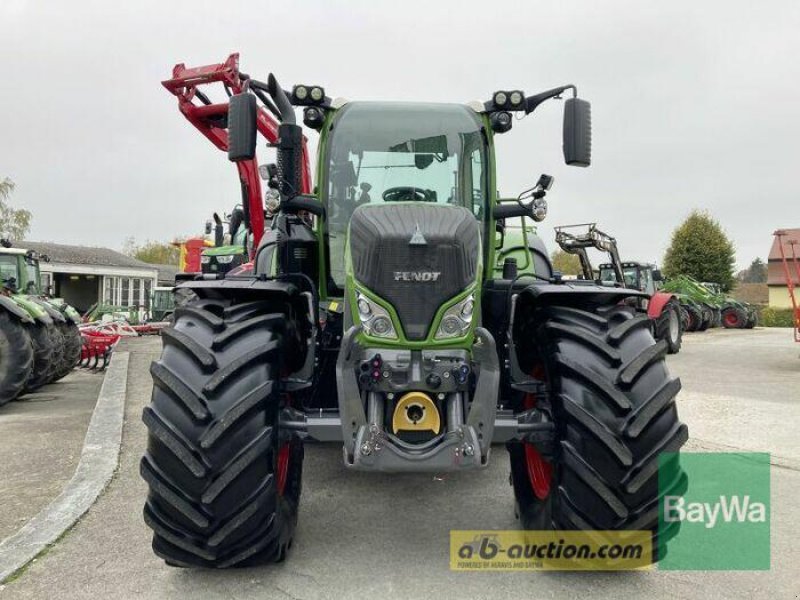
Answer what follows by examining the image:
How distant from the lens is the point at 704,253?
41.2 m

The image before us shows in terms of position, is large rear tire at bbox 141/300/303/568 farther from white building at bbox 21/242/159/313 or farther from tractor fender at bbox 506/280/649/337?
white building at bbox 21/242/159/313

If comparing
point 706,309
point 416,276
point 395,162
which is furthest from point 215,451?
point 706,309

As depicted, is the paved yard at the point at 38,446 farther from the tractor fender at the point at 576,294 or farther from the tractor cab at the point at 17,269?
the tractor fender at the point at 576,294

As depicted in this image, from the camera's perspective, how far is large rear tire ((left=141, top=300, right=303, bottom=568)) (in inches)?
101

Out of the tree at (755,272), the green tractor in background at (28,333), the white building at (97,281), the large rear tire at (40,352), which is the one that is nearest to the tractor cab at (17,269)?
→ the green tractor in background at (28,333)

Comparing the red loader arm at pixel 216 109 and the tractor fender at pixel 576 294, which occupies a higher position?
the red loader arm at pixel 216 109

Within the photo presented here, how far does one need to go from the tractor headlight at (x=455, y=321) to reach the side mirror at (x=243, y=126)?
4.61 ft

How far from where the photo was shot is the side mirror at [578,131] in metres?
3.66

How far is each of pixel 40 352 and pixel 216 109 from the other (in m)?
5.23

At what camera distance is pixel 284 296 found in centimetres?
313

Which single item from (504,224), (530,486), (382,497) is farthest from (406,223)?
(382,497)

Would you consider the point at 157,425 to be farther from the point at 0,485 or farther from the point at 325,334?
the point at 0,485

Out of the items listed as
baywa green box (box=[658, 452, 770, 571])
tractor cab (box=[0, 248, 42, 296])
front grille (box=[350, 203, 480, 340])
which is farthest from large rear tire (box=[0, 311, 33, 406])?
baywa green box (box=[658, 452, 770, 571])

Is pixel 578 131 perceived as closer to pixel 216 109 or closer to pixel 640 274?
pixel 216 109
